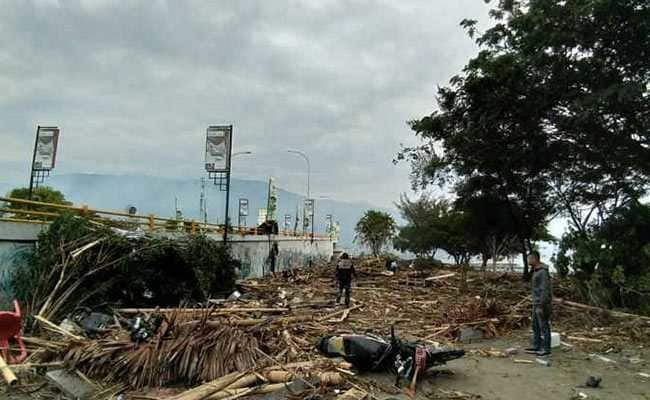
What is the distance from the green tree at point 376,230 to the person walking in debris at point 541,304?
47160mm

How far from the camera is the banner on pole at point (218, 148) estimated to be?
68.0 feet

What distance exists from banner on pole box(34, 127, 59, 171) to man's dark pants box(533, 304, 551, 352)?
18163 millimetres

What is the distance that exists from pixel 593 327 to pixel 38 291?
1431 cm

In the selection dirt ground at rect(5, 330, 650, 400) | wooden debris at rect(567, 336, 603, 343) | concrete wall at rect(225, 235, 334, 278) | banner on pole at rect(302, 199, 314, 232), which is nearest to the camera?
dirt ground at rect(5, 330, 650, 400)

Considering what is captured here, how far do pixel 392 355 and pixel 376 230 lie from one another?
51.9 meters

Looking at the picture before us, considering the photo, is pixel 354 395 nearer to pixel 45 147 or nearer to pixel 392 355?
pixel 392 355

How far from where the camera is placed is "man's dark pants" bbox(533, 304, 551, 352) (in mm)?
10211

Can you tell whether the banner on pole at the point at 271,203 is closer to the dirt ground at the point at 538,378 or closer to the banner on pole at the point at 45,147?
the banner on pole at the point at 45,147

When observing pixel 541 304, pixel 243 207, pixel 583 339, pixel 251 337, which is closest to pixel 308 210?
pixel 243 207

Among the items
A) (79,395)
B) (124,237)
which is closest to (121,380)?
(79,395)

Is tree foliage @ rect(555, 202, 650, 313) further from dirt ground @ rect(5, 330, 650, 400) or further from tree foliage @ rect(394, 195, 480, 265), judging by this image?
tree foliage @ rect(394, 195, 480, 265)

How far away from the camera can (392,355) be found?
839 cm

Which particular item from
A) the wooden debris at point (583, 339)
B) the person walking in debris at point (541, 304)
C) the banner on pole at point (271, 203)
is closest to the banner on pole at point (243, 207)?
the banner on pole at point (271, 203)

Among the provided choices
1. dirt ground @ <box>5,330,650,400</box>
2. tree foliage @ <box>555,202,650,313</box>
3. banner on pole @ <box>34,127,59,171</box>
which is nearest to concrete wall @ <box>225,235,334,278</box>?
banner on pole @ <box>34,127,59,171</box>
